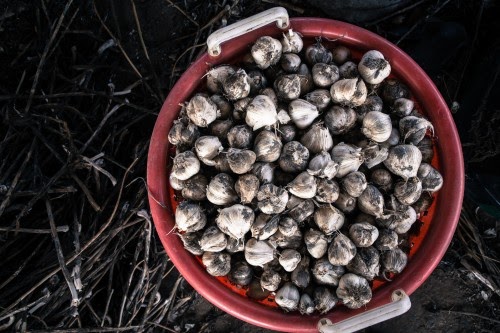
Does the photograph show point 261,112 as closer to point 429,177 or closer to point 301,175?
point 301,175

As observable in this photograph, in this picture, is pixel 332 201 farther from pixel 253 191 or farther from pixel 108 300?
pixel 108 300

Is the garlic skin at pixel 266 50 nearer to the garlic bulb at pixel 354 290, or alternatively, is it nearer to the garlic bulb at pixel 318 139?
the garlic bulb at pixel 318 139

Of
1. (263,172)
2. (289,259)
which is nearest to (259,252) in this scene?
(289,259)

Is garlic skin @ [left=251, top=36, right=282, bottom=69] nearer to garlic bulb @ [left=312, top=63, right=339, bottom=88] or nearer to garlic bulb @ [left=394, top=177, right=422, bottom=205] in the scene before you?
garlic bulb @ [left=312, top=63, right=339, bottom=88]

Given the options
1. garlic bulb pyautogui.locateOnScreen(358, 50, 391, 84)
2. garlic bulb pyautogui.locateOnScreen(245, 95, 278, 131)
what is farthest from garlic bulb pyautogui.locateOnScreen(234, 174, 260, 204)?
garlic bulb pyautogui.locateOnScreen(358, 50, 391, 84)

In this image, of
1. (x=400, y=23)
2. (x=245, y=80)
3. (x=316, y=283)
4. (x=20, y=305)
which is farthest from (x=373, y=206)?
(x=20, y=305)

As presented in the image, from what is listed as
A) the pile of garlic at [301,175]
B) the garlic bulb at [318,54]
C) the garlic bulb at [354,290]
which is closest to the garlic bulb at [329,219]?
the pile of garlic at [301,175]
